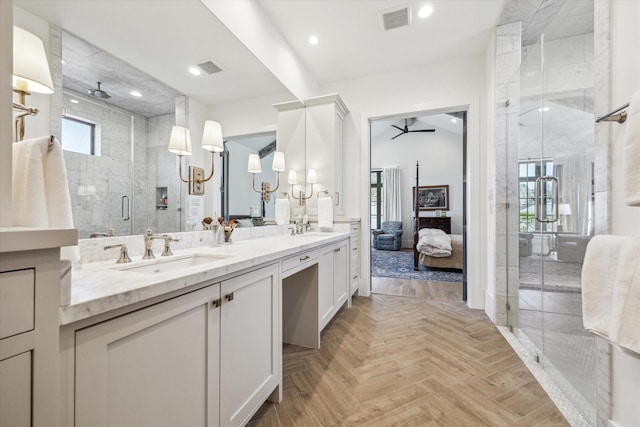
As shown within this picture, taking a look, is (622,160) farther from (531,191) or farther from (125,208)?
(125,208)

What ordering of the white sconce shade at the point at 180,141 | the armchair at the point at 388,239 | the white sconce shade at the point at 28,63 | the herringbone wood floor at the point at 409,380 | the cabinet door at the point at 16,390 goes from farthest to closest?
the armchair at the point at 388,239
the white sconce shade at the point at 180,141
the herringbone wood floor at the point at 409,380
the white sconce shade at the point at 28,63
the cabinet door at the point at 16,390

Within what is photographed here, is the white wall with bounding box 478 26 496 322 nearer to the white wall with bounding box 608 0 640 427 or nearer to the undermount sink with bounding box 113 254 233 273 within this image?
the white wall with bounding box 608 0 640 427

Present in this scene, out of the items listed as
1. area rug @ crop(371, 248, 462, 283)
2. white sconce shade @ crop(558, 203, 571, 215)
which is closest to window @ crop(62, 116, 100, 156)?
white sconce shade @ crop(558, 203, 571, 215)

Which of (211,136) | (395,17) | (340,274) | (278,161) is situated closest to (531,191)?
(340,274)

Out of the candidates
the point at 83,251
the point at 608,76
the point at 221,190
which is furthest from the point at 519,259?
the point at 83,251

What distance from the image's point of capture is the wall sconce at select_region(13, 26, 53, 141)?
0.86 metres

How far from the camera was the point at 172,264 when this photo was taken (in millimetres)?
1343

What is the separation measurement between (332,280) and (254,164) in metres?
1.27

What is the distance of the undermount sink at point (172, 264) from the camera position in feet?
3.84

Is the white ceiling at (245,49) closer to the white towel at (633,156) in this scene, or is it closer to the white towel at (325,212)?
the white towel at (325,212)

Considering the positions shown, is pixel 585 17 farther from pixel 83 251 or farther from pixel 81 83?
pixel 83 251

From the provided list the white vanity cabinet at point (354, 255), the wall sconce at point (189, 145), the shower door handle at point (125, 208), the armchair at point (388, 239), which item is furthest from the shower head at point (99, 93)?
the armchair at point (388, 239)

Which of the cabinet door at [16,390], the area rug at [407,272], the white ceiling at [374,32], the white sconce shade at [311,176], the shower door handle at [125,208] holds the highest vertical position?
the white ceiling at [374,32]

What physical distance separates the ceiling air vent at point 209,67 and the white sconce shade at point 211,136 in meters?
0.39
